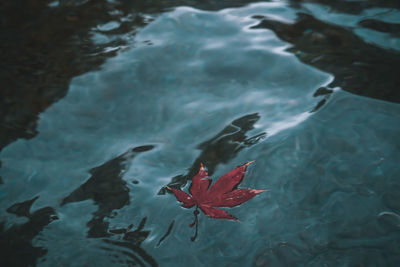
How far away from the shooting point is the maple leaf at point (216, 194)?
154cm

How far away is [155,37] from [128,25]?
31cm

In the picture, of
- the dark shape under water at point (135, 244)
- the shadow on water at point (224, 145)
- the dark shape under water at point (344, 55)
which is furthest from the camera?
the dark shape under water at point (344, 55)

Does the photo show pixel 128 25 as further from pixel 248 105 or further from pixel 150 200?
pixel 150 200

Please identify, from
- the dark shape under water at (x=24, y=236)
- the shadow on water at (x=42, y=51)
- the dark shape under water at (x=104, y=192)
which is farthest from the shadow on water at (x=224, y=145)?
the shadow on water at (x=42, y=51)

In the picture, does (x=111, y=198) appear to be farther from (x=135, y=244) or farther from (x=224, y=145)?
(x=224, y=145)

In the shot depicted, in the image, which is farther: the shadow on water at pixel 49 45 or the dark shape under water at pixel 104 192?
the shadow on water at pixel 49 45

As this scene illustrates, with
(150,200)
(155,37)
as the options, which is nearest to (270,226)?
(150,200)

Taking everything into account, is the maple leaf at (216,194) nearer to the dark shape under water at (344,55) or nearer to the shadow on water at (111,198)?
the shadow on water at (111,198)

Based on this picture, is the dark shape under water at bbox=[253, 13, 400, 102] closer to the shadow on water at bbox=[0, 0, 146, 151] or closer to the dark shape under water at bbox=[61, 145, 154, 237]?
the shadow on water at bbox=[0, 0, 146, 151]

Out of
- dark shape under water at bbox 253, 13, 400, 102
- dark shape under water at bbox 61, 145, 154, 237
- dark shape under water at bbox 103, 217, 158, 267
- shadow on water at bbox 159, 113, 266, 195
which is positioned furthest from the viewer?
dark shape under water at bbox 253, 13, 400, 102

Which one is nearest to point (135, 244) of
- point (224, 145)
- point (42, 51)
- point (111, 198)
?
point (111, 198)

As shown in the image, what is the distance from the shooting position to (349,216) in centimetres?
148

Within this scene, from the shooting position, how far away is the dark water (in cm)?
143

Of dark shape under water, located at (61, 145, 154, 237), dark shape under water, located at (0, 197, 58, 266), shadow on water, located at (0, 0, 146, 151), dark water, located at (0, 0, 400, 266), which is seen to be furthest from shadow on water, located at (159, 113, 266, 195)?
shadow on water, located at (0, 0, 146, 151)
